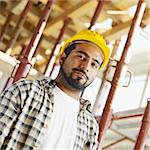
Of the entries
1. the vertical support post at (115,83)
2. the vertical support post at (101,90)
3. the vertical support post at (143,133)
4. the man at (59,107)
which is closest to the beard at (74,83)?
the man at (59,107)

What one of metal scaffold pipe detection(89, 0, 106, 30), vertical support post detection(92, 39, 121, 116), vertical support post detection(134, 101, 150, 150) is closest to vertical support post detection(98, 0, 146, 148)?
vertical support post detection(134, 101, 150, 150)

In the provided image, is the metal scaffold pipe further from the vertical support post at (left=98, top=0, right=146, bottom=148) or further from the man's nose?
the man's nose

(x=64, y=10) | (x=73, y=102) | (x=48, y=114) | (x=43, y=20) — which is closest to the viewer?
(x=48, y=114)

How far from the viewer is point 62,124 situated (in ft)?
7.13

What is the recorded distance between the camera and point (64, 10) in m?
7.27

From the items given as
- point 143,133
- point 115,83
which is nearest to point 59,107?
point 115,83

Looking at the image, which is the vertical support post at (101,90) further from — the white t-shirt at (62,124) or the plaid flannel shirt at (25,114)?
the plaid flannel shirt at (25,114)

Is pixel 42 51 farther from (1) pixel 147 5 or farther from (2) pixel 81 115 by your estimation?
(2) pixel 81 115

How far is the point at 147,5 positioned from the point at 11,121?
4504 mm

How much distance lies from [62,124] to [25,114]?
0.24 metres

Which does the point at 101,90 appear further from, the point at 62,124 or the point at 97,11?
the point at 62,124

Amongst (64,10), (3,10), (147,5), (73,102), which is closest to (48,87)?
(73,102)

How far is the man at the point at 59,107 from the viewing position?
6.65 feet

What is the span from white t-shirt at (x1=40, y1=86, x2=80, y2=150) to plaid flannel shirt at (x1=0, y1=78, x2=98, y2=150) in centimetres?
4
